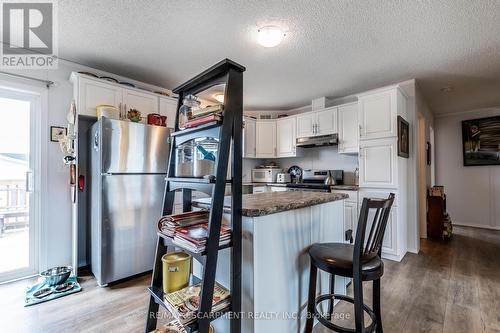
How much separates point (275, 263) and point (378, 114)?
2704mm

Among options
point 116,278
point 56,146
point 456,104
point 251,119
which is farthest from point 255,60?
point 456,104

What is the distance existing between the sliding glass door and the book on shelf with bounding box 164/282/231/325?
2465 millimetres

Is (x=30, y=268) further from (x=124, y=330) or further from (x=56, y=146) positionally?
(x=124, y=330)

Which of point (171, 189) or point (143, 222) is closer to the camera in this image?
point (171, 189)

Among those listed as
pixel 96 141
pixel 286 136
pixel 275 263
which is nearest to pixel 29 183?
pixel 96 141

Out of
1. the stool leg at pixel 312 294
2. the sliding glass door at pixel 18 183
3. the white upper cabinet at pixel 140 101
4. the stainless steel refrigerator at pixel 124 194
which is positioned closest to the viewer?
the stool leg at pixel 312 294

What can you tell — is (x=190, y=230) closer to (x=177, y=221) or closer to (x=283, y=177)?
(x=177, y=221)

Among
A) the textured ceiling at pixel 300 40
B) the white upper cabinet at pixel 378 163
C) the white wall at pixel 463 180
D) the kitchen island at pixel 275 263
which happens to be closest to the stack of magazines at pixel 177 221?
the kitchen island at pixel 275 263

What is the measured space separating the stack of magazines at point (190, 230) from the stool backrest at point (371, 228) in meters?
0.68

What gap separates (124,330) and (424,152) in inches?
197

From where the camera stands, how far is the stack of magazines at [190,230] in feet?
3.39

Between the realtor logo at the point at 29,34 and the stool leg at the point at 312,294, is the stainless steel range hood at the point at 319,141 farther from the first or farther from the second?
the realtor logo at the point at 29,34

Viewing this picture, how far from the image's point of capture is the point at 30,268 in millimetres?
2602

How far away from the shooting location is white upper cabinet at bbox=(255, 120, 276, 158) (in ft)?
15.6
